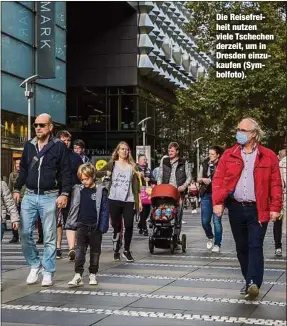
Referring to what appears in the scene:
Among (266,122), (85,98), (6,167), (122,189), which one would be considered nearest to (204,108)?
(266,122)

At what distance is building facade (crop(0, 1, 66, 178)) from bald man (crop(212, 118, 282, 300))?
735 inches

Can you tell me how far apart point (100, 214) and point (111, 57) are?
37819 mm

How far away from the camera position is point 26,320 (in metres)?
5.96

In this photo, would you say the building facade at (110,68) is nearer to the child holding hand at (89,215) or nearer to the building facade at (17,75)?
the building facade at (17,75)

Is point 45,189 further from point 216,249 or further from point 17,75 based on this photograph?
point 17,75

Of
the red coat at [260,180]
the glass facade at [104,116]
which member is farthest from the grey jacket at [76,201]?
the glass facade at [104,116]

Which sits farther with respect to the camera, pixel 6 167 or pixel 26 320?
pixel 6 167

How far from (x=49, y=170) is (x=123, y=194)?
8.71 feet

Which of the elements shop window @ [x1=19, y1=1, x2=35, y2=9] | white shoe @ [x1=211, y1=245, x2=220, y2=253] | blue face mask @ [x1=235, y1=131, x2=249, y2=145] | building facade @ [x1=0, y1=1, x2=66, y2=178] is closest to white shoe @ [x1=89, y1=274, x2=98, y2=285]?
blue face mask @ [x1=235, y1=131, x2=249, y2=145]

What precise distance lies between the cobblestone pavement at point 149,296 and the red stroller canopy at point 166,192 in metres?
1.21

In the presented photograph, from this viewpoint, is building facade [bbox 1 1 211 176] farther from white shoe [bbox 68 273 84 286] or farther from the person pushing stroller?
white shoe [bbox 68 273 84 286]

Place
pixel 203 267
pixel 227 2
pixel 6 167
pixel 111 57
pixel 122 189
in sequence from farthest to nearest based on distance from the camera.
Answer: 1. pixel 111 57
2. pixel 227 2
3. pixel 6 167
4. pixel 122 189
5. pixel 203 267

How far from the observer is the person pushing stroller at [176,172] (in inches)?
468

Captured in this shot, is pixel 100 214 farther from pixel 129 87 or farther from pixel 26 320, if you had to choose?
pixel 129 87
